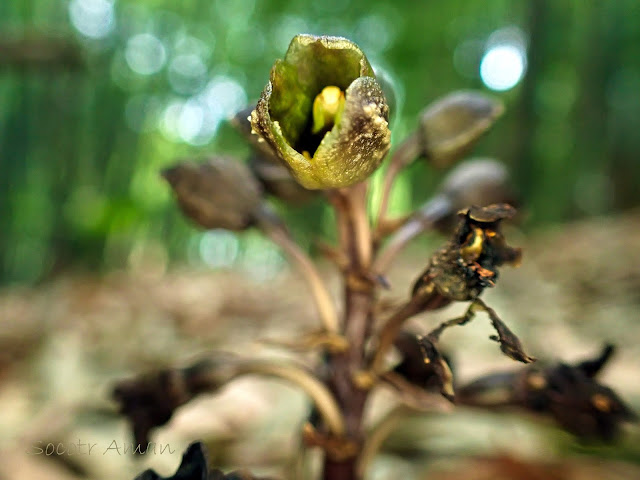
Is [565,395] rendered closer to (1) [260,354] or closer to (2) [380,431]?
(2) [380,431]

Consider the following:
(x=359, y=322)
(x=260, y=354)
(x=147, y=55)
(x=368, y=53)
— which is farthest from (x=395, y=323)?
(x=147, y=55)

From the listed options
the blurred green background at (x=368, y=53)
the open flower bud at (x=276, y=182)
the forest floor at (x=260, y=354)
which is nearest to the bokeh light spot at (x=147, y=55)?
the blurred green background at (x=368, y=53)

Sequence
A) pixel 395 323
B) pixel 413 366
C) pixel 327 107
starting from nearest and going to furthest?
pixel 327 107 < pixel 395 323 < pixel 413 366

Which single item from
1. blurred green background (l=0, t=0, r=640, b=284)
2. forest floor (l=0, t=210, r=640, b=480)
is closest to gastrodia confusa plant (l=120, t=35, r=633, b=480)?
forest floor (l=0, t=210, r=640, b=480)

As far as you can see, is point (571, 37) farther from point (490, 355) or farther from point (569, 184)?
point (490, 355)

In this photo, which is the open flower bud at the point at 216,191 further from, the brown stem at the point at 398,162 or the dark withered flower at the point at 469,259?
the dark withered flower at the point at 469,259

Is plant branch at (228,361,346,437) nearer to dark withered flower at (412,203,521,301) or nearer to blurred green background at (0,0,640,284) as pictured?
dark withered flower at (412,203,521,301)
